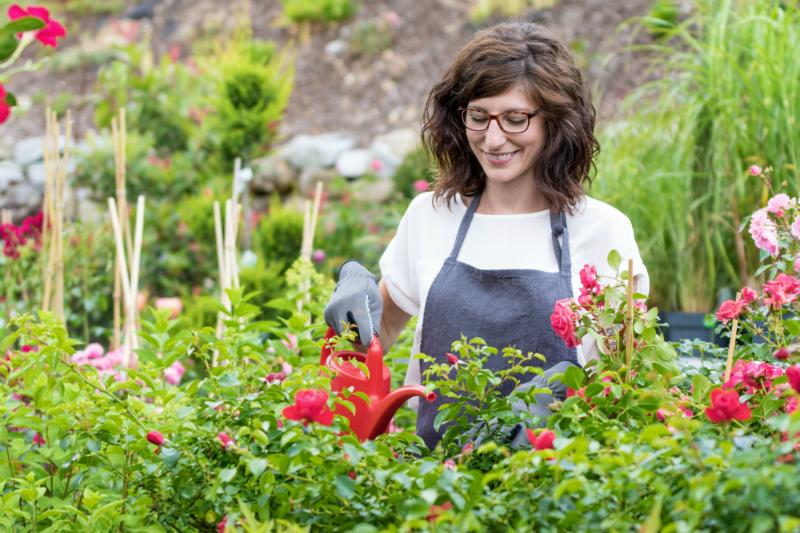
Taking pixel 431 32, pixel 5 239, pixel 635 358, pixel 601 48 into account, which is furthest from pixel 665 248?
pixel 431 32

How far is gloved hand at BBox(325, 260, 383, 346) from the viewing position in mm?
2033

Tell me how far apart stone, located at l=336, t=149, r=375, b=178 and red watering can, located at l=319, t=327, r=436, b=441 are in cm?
458

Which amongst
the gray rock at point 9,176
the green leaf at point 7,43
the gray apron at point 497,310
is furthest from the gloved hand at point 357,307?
the gray rock at point 9,176

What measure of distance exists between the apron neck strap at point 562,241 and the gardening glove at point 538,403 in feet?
1.02

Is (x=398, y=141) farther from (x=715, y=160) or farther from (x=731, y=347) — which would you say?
(x=731, y=347)

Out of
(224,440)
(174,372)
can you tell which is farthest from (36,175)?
(224,440)

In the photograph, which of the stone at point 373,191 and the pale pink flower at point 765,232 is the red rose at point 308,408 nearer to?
the pale pink flower at point 765,232

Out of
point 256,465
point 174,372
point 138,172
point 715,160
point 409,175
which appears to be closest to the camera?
point 256,465

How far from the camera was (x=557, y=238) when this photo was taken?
2129 mm

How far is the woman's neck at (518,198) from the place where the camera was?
7.28 ft

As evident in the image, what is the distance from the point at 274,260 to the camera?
502 cm

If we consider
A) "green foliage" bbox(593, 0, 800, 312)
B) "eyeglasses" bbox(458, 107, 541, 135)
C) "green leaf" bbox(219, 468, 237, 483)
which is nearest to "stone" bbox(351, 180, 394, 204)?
"green foliage" bbox(593, 0, 800, 312)

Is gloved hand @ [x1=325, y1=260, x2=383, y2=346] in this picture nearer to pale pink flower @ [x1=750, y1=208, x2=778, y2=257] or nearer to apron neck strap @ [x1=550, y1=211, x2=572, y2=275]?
apron neck strap @ [x1=550, y1=211, x2=572, y2=275]

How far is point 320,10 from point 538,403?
6988 mm
